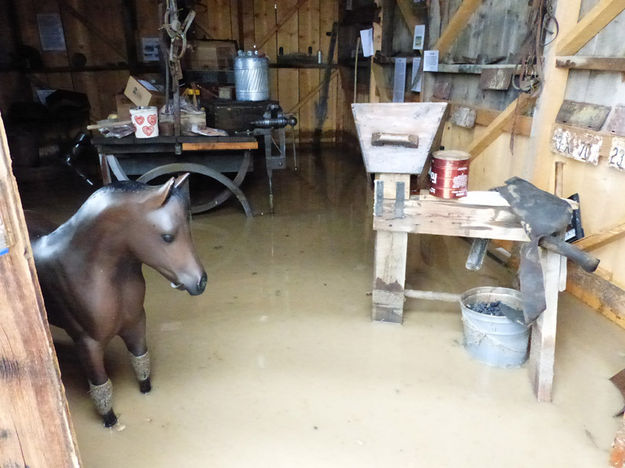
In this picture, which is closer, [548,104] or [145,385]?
[145,385]

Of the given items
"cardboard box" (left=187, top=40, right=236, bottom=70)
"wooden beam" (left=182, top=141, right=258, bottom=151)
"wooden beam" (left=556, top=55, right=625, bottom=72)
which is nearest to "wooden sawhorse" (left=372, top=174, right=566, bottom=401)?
"wooden beam" (left=556, top=55, right=625, bottom=72)

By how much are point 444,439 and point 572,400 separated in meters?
0.61

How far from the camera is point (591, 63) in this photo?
2.43m

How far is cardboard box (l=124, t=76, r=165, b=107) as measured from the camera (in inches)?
147

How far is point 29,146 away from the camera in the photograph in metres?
5.55

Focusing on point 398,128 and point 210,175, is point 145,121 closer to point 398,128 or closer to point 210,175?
point 210,175

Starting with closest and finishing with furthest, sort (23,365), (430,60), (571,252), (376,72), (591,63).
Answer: (23,365) < (571,252) < (591,63) < (430,60) < (376,72)

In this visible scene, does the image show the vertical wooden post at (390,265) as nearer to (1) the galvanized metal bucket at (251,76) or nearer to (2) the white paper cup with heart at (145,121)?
(2) the white paper cup with heart at (145,121)

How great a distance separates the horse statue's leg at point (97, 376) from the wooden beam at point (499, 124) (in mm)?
2677

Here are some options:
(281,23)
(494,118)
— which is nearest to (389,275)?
(494,118)

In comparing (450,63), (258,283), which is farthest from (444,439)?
(450,63)

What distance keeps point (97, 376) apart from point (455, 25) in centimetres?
345

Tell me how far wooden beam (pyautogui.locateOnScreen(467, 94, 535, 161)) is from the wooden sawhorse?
1.06 metres

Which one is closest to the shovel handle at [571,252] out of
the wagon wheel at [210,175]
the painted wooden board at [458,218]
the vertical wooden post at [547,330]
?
the vertical wooden post at [547,330]
